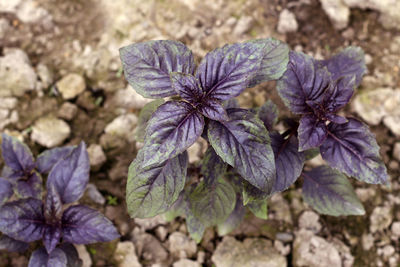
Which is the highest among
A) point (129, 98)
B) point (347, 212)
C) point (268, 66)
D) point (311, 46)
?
point (268, 66)

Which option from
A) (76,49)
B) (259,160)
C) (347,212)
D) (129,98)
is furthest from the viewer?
(76,49)

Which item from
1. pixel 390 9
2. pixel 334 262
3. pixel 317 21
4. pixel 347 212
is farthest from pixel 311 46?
pixel 334 262

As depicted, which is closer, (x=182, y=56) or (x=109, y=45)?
(x=182, y=56)

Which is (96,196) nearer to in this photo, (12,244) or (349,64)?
(12,244)

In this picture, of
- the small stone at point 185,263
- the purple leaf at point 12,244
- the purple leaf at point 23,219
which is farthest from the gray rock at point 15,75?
the small stone at point 185,263

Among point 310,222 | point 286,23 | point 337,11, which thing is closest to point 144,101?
point 286,23

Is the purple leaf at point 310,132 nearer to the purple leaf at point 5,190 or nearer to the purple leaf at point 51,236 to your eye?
the purple leaf at point 51,236

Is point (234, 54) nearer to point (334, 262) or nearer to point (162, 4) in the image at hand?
point (334, 262)
